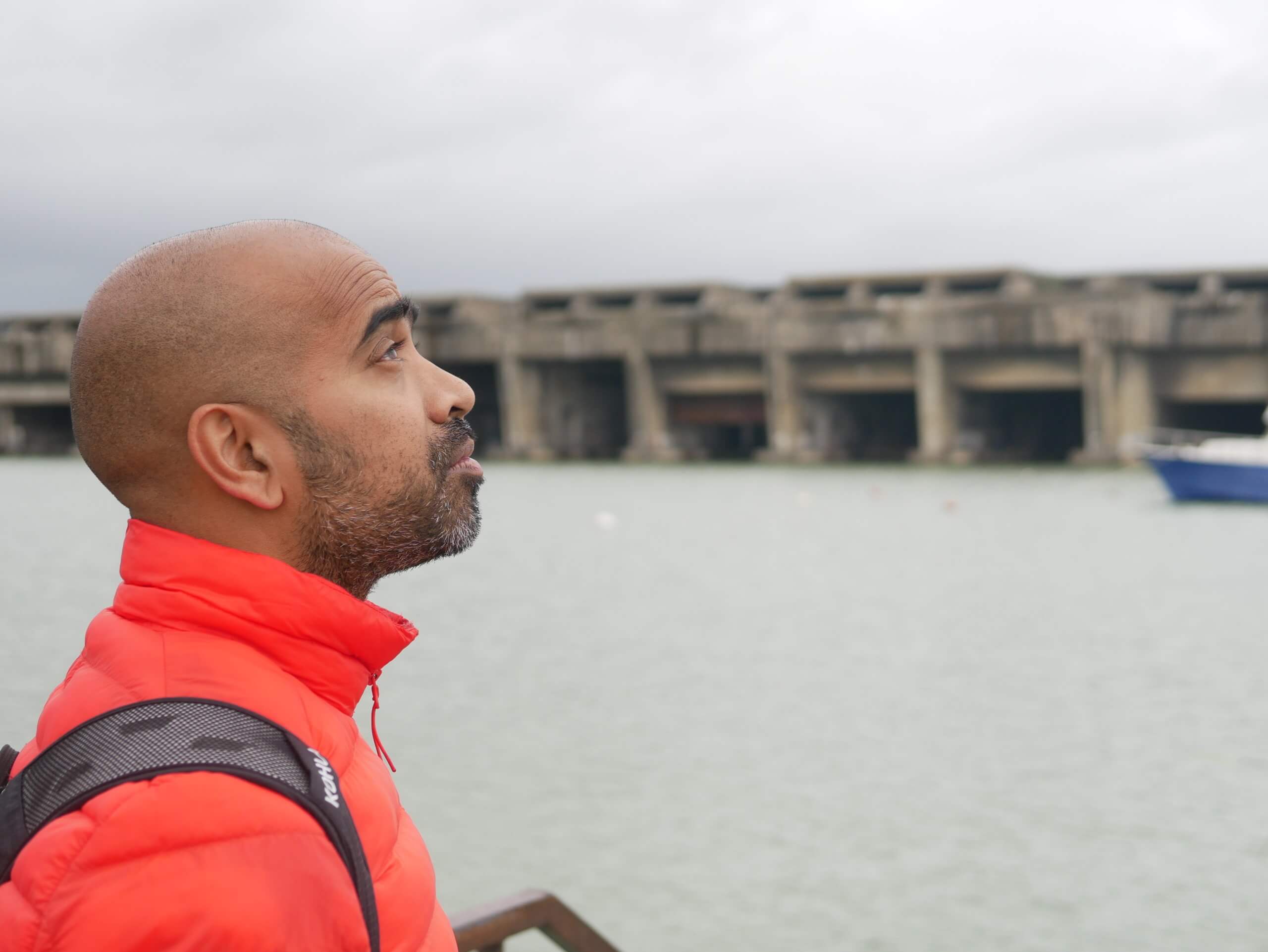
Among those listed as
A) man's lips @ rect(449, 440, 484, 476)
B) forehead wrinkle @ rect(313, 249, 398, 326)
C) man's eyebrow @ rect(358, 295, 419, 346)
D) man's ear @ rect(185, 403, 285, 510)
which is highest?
forehead wrinkle @ rect(313, 249, 398, 326)

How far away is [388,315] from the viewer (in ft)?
5.19

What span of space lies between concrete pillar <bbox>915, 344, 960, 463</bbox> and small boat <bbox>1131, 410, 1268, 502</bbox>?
1169 centimetres

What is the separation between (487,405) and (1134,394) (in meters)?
22.0

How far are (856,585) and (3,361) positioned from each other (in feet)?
121

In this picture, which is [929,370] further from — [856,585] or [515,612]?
[515,612]

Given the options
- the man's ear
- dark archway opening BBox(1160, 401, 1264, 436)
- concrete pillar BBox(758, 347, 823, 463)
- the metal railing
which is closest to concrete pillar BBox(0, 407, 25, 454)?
concrete pillar BBox(758, 347, 823, 463)

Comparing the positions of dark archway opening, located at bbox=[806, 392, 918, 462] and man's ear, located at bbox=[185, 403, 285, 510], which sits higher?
man's ear, located at bbox=[185, 403, 285, 510]

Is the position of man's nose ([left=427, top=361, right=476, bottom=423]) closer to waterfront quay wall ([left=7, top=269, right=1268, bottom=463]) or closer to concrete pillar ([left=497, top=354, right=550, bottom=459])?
waterfront quay wall ([left=7, top=269, right=1268, bottom=463])

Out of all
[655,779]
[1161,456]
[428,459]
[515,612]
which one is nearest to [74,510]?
[515,612]

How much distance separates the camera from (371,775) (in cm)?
151

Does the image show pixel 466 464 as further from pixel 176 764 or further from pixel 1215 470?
pixel 1215 470

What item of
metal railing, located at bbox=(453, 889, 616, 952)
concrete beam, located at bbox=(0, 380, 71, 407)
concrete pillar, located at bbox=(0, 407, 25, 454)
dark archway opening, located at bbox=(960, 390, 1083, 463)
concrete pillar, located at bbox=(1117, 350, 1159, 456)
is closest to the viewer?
metal railing, located at bbox=(453, 889, 616, 952)

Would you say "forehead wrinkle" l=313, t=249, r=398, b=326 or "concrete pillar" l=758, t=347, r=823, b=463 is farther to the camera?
"concrete pillar" l=758, t=347, r=823, b=463

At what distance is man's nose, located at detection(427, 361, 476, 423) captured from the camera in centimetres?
162
